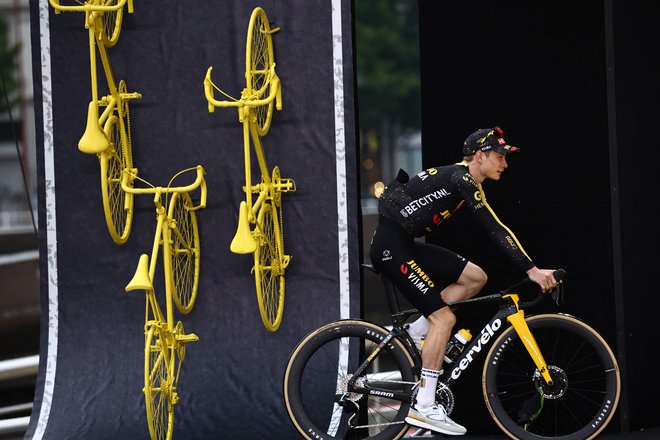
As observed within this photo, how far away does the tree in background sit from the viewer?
4491 cm

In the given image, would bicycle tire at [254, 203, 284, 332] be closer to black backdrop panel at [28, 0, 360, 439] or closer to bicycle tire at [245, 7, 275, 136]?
black backdrop panel at [28, 0, 360, 439]

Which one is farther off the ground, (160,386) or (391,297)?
(391,297)

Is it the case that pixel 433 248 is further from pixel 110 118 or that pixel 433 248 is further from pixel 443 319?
pixel 110 118

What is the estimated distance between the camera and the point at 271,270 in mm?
8250

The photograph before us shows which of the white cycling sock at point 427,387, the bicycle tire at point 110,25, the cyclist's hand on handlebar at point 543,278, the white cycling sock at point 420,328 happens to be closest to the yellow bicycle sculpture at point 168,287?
the bicycle tire at point 110,25

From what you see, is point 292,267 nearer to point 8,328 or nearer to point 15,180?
point 8,328

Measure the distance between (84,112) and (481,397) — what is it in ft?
11.2

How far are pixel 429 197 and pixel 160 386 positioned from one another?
206 centimetres

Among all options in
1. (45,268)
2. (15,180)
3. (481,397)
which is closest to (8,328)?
(45,268)

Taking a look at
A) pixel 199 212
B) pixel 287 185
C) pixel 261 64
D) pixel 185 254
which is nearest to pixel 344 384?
pixel 287 185

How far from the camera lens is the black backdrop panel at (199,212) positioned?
8.16 meters

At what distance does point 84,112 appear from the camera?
27.6ft

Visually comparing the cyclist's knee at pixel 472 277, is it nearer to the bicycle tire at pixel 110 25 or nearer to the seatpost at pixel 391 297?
the seatpost at pixel 391 297

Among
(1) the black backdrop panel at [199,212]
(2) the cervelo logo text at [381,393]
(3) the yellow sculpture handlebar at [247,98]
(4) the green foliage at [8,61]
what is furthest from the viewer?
(4) the green foliage at [8,61]
